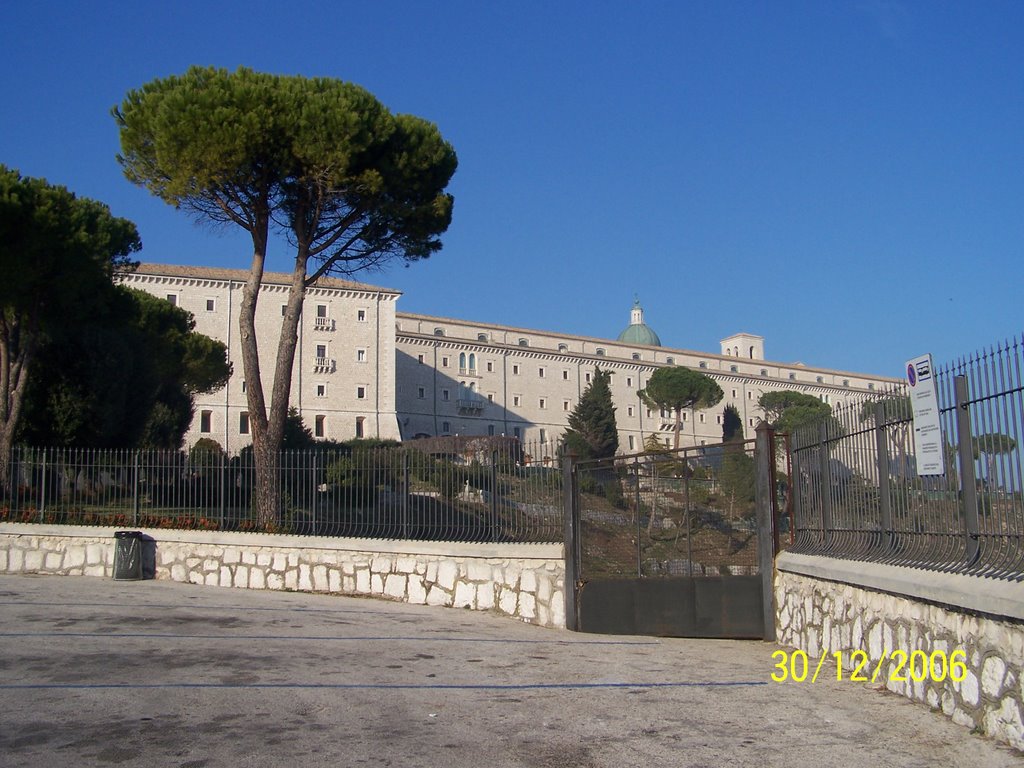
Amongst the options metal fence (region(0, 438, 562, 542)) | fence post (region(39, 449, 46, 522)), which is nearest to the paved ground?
metal fence (region(0, 438, 562, 542))

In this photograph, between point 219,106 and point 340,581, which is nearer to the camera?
point 340,581

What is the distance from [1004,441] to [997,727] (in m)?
1.58

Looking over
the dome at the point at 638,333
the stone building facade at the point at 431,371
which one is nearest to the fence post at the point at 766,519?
the stone building facade at the point at 431,371

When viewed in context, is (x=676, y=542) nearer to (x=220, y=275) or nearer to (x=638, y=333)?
(x=220, y=275)

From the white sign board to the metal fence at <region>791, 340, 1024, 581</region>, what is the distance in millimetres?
66

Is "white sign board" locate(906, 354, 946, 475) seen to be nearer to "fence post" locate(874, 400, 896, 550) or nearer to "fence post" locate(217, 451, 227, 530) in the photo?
"fence post" locate(874, 400, 896, 550)

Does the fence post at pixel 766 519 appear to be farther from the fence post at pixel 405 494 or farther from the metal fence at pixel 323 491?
the fence post at pixel 405 494

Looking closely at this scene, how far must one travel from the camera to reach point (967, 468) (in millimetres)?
5875

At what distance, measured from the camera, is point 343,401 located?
73.2 metres

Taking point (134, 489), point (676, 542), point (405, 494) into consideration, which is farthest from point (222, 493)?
point (676, 542)

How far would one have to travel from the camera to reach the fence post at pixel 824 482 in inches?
332

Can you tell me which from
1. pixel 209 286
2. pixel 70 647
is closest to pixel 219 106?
pixel 70 647

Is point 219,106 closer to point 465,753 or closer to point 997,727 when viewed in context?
point 465,753

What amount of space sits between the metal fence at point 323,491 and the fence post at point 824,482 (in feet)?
11.3
